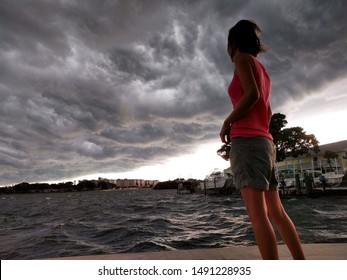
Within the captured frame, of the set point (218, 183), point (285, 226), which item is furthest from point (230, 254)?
point (218, 183)

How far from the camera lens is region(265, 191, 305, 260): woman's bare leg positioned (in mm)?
2043

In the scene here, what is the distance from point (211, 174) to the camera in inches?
2643

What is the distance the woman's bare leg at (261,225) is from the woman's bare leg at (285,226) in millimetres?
227

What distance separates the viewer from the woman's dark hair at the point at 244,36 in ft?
6.93

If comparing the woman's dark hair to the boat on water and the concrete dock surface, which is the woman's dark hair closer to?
the concrete dock surface

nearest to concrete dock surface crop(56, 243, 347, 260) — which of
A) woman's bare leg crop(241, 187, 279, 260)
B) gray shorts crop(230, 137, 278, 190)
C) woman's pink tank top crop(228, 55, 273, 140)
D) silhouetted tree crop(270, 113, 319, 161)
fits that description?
woman's bare leg crop(241, 187, 279, 260)

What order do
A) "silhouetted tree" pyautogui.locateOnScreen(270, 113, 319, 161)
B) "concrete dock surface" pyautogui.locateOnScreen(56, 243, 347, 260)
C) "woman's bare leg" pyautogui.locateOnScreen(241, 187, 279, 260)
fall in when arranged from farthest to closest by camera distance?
"silhouetted tree" pyautogui.locateOnScreen(270, 113, 319, 161), "concrete dock surface" pyautogui.locateOnScreen(56, 243, 347, 260), "woman's bare leg" pyautogui.locateOnScreen(241, 187, 279, 260)

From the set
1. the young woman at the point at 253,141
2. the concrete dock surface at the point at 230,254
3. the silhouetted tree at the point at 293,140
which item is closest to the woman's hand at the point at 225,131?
the young woman at the point at 253,141

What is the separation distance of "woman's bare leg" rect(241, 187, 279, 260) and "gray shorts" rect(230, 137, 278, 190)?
6 centimetres

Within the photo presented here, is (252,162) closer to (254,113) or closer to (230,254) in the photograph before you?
(254,113)

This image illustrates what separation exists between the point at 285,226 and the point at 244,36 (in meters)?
1.40

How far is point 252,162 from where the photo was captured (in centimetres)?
187

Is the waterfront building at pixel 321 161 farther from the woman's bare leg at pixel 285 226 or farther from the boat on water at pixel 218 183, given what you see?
the woman's bare leg at pixel 285 226

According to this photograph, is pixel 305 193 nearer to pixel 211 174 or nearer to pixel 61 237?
pixel 61 237
